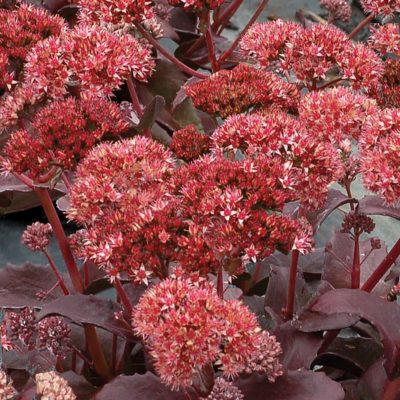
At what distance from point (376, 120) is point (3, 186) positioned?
929mm

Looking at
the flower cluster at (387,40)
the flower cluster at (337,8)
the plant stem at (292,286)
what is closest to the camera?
the plant stem at (292,286)

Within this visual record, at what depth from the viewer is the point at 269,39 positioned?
6.54 feet

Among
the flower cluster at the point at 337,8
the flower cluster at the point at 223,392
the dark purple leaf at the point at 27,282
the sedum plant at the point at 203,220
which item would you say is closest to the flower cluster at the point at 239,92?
the sedum plant at the point at 203,220

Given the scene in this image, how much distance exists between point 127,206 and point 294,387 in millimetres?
458

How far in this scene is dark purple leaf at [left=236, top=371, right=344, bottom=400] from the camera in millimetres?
1453

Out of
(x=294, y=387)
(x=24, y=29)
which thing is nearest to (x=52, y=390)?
(x=294, y=387)

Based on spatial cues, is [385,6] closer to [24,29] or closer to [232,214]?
[24,29]

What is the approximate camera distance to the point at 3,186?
1987 millimetres

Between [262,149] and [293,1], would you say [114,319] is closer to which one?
[262,149]

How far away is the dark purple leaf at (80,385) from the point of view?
165cm

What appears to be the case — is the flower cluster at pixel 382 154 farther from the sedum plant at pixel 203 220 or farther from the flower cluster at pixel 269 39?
the flower cluster at pixel 269 39

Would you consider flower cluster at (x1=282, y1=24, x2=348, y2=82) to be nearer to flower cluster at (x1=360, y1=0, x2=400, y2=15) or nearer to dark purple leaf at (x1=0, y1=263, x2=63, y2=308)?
flower cluster at (x1=360, y1=0, x2=400, y2=15)

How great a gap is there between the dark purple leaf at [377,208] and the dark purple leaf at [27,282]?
74 centimetres

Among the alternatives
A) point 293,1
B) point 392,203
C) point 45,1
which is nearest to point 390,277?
point 392,203
